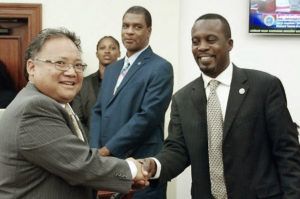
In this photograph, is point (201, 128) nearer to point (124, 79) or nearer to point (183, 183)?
point (124, 79)

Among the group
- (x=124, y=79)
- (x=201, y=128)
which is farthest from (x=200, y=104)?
(x=124, y=79)

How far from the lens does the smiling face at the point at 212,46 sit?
7.14 feet

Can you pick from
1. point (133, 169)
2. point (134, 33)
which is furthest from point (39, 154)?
point (134, 33)

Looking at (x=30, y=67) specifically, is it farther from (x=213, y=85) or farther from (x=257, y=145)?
(x=257, y=145)

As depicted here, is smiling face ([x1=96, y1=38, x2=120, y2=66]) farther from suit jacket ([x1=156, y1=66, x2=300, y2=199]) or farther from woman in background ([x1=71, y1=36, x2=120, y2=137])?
suit jacket ([x1=156, y1=66, x2=300, y2=199])

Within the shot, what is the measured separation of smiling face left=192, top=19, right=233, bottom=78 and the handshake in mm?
541

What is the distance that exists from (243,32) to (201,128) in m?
2.48

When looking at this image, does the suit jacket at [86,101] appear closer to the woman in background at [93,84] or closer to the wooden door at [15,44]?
the woman in background at [93,84]

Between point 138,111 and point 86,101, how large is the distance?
112 cm

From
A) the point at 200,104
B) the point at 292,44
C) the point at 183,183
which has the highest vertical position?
the point at 292,44

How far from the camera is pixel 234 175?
2.06 m

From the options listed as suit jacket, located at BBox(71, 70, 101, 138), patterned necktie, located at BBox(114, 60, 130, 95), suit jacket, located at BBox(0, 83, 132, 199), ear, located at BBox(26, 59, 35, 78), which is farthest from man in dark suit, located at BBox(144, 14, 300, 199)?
suit jacket, located at BBox(71, 70, 101, 138)

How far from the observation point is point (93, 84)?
13.4 feet

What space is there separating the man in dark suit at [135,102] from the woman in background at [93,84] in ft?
2.47
